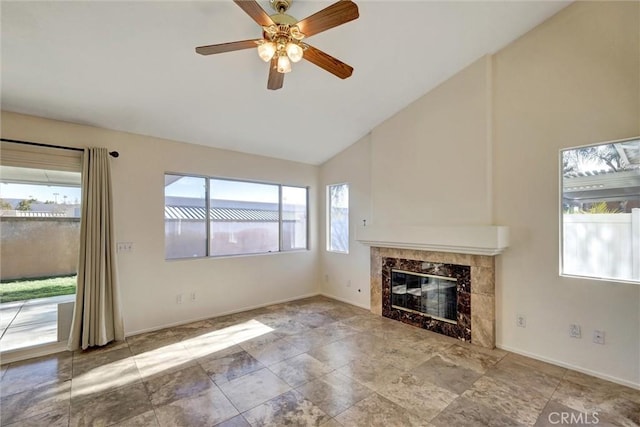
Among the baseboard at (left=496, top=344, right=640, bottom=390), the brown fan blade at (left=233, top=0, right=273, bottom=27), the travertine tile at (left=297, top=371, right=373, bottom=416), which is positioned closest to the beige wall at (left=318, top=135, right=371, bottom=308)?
the baseboard at (left=496, top=344, right=640, bottom=390)

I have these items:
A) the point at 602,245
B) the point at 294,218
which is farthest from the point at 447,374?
the point at 294,218

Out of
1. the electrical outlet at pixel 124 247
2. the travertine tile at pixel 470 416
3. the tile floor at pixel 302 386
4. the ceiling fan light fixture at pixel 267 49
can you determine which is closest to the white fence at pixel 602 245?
the tile floor at pixel 302 386

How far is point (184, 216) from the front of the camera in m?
4.20

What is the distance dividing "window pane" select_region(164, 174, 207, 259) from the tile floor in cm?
120

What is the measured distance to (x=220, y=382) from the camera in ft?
8.55

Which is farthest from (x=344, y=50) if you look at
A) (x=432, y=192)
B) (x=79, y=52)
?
(x=79, y=52)

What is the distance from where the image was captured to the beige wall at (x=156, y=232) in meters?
3.44

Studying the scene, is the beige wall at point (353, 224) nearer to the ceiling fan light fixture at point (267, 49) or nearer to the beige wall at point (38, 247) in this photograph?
the ceiling fan light fixture at point (267, 49)

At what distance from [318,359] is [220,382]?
99 cm

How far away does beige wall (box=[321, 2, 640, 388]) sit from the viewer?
102 inches

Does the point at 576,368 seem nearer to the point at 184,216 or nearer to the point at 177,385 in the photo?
the point at 177,385

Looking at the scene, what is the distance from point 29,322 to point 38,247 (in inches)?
33.4

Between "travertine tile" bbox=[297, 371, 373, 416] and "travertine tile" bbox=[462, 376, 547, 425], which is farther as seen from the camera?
"travertine tile" bbox=[297, 371, 373, 416]

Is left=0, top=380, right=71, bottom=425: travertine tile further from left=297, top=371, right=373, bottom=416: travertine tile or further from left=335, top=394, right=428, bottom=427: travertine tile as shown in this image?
left=335, top=394, right=428, bottom=427: travertine tile
